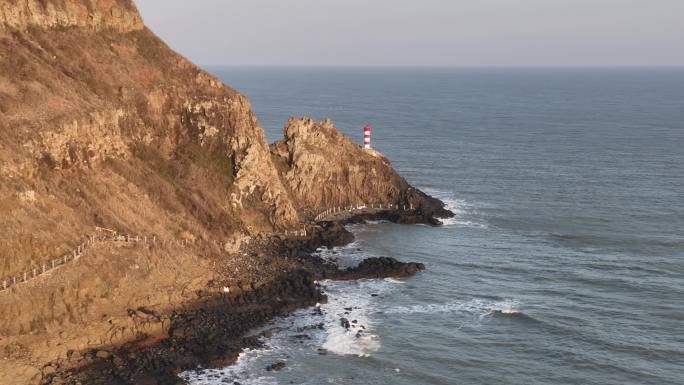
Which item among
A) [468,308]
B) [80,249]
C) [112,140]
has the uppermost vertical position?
[112,140]

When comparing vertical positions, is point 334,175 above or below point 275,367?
above

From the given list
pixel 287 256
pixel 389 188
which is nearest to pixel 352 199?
pixel 389 188

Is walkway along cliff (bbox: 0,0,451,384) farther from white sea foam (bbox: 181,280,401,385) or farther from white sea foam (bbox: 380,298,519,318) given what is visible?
white sea foam (bbox: 380,298,519,318)

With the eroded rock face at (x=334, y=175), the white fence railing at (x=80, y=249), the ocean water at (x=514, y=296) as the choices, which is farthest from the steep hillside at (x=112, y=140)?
the ocean water at (x=514, y=296)

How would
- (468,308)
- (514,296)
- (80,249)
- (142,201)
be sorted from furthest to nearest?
(142,201) < (514,296) < (468,308) < (80,249)

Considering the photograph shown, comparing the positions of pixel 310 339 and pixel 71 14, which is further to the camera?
pixel 71 14

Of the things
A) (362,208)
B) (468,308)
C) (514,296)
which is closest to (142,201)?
(468,308)

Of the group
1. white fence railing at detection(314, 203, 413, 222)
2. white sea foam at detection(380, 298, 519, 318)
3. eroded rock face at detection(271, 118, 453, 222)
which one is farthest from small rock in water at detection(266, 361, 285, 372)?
eroded rock face at detection(271, 118, 453, 222)

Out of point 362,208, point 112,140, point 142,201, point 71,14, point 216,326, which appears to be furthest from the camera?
point 362,208

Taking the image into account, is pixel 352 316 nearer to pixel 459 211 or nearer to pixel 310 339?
pixel 310 339
